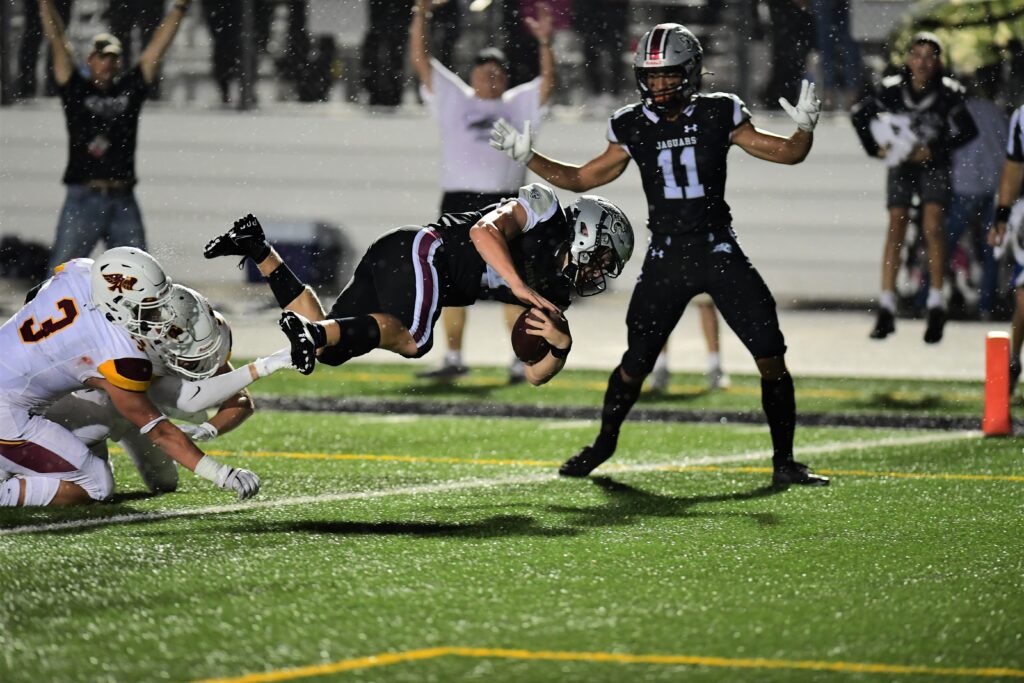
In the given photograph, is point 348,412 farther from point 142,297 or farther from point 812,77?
point 812,77

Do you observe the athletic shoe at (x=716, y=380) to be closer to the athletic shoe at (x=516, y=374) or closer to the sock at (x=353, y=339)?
the athletic shoe at (x=516, y=374)

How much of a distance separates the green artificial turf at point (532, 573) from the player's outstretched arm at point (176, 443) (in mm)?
132

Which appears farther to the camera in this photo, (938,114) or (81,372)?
(938,114)

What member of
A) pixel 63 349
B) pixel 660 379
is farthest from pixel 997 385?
pixel 63 349

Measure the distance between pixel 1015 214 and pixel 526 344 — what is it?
→ 3.81 metres

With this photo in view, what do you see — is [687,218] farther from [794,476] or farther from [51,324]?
[51,324]

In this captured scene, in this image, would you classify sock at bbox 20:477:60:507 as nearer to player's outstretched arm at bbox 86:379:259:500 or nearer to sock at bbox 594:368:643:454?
player's outstretched arm at bbox 86:379:259:500

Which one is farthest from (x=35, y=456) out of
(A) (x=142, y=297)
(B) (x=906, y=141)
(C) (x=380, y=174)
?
(C) (x=380, y=174)

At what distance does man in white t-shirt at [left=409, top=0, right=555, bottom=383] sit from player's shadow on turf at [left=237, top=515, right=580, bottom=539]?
3.92m

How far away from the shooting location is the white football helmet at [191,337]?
5273 mm

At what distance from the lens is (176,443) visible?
516cm

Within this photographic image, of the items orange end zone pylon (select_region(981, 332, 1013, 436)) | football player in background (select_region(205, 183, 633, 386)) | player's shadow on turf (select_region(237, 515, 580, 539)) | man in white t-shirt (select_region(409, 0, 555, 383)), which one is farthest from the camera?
man in white t-shirt (select_region(409, 0, 555, 383))

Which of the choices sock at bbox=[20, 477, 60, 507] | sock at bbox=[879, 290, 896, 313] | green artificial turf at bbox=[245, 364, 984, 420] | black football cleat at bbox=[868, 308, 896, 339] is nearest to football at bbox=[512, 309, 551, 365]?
sock at bbox=[20, 477, 60, 507]

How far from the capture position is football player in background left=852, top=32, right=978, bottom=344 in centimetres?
972
